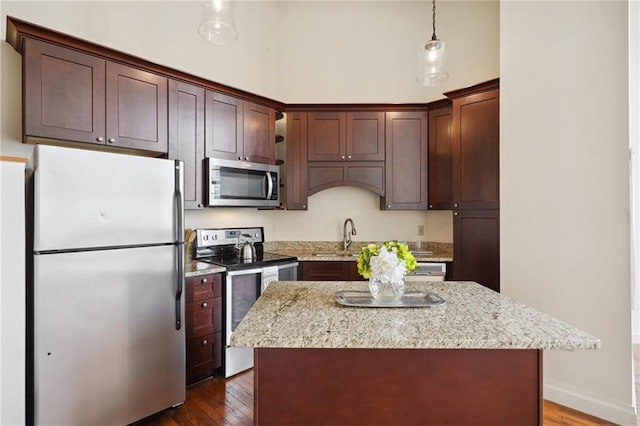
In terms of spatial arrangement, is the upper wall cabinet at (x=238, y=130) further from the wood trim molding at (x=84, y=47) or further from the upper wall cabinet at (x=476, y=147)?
the upper wall cabinet at (x=476, y=147)

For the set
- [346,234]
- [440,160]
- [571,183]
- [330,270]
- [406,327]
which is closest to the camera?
[406,327]

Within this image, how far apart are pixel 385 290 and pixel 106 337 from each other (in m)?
1.66

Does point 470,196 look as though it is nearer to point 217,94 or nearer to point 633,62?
point 633,62

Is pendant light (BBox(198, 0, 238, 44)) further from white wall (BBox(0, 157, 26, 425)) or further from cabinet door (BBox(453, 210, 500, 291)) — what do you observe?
cabinet door (BBox(453, 210, 500, 291))

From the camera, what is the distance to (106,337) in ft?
6.16

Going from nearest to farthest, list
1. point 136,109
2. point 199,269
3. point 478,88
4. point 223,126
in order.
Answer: point 136,109 < point 199,269 < point 478,88 < point 223,126

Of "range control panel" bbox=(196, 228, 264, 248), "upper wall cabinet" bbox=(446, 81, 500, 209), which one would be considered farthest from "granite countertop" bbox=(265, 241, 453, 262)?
"upper wall cabinet" bbox=(446, 81, 500, 209)

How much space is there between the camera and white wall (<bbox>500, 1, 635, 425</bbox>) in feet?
6.97

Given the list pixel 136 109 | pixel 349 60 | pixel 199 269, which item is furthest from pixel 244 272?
pixel 349 60

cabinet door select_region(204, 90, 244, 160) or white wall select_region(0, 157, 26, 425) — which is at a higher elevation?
cabinet door select_region(204, 90, 244, 160)

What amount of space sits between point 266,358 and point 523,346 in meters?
0.94

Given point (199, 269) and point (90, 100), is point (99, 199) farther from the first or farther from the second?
point (199, 269)

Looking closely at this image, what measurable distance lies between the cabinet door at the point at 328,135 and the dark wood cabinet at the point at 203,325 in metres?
1.71

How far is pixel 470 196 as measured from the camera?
2.94 m
